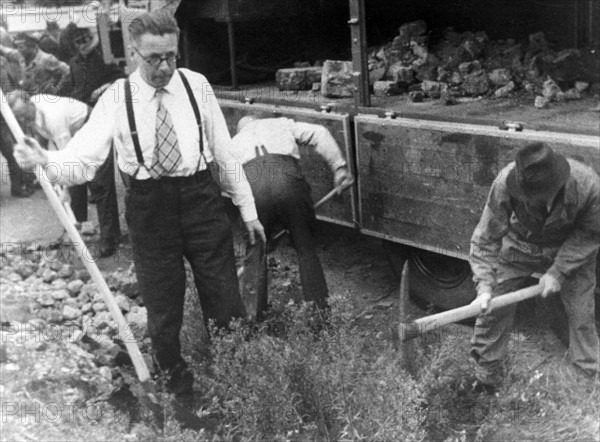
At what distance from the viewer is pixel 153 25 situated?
370 centimetres

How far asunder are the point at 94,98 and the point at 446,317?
15.9 feet

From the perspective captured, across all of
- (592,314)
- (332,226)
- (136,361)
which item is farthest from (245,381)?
(332,226)

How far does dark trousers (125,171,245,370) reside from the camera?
390 centimetres

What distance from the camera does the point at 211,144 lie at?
402cm

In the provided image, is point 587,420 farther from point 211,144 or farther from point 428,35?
point 428,35

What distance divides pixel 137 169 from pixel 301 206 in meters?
1.37

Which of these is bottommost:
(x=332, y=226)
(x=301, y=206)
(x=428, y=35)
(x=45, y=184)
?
(x=332, y=226)

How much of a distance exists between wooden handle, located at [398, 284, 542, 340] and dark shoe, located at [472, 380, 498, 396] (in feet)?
1.55

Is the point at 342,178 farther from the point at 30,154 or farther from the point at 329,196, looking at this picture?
the point at 30,154

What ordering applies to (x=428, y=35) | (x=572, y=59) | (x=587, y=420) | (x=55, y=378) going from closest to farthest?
(x=587, y=420)
(x=55, y=378)
(x=572, y=59)
(x=428, y=35)

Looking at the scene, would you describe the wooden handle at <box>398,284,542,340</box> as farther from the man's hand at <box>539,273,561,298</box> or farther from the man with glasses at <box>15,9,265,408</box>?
the man with glasses at <box>15,9,265,408</box>

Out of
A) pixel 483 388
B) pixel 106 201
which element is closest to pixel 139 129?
pixel 483 388

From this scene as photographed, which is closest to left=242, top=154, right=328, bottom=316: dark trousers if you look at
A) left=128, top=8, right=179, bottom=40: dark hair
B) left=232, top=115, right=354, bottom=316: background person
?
left=232, top=115, right=354, bottom=316: background person

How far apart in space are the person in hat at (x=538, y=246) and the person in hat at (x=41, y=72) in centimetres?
507
